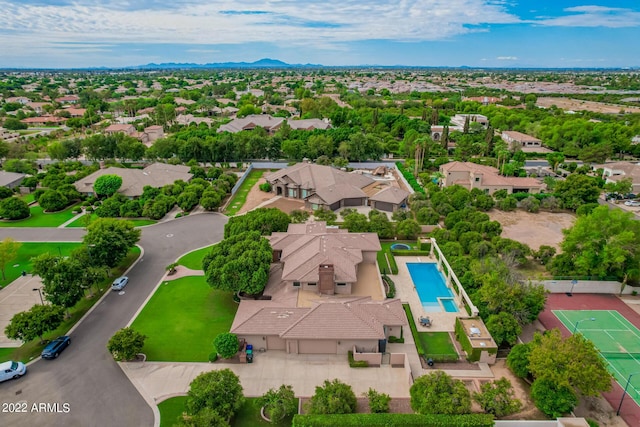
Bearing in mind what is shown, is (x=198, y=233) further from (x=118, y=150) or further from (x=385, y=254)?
(x=118, y=150)

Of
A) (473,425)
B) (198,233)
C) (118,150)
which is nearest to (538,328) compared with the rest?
(473,425)

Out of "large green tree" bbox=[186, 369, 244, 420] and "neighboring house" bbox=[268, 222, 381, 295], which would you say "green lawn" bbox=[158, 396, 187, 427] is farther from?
"neighboring house" bbox=[268, 222, 381, 295]

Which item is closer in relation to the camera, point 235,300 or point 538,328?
point 538,328

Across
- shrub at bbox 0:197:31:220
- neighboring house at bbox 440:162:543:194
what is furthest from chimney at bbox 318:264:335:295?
shrub at bbox 0:197:31:220

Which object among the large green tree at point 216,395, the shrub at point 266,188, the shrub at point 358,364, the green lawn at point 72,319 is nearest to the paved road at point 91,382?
the green lawn at point 72,319

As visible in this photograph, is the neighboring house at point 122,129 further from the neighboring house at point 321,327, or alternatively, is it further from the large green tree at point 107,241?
the neighboring house at point 321,327
